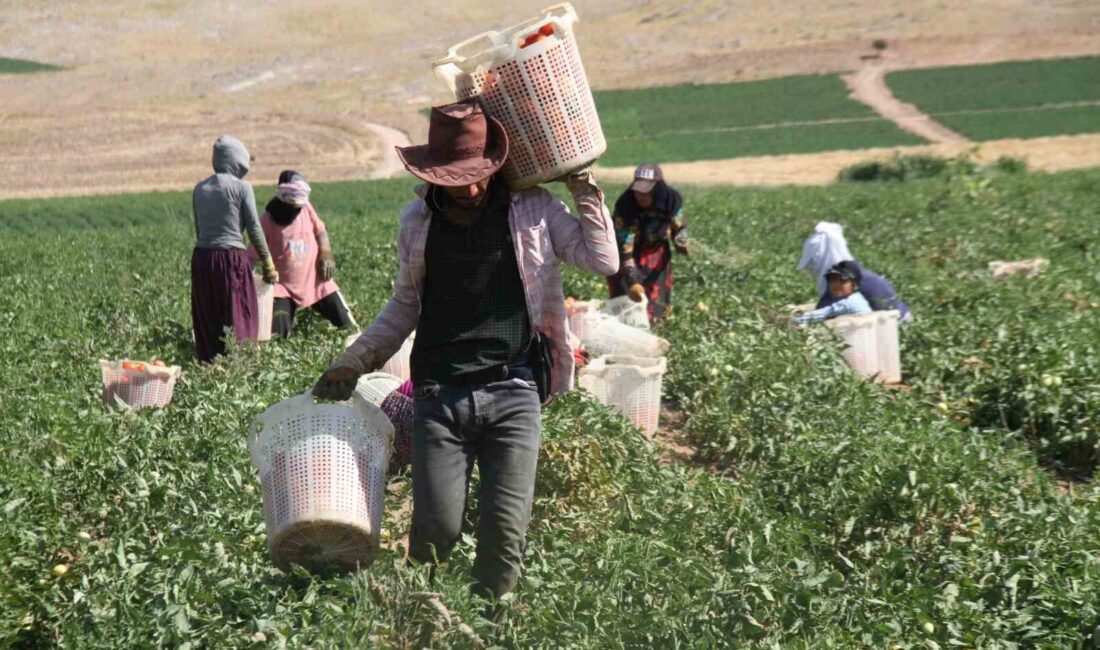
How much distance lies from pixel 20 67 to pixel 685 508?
64.7 metres

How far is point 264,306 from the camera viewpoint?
8.04 m

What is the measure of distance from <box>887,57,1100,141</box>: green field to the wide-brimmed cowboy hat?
4041cm

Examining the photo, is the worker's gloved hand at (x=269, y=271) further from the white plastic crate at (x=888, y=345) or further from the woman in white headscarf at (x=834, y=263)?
the white plastic crate at (x=888, y=345)

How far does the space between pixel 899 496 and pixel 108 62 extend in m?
65.7

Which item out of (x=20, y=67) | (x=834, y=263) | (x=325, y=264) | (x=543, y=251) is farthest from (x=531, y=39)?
(x=20, y=67)

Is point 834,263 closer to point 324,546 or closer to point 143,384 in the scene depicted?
point 143,384

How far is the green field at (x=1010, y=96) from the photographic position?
139 feet

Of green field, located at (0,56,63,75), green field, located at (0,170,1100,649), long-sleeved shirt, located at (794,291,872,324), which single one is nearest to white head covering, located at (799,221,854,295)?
long-sleeved shirt, located at (794,291,872,324)

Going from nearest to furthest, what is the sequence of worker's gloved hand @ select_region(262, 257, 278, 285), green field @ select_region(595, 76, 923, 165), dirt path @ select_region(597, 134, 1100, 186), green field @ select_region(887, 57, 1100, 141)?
worker's gloved hand @ select_region(262, 257, 278, 285) → dirt path @ select_region(597, 134, 1100, 186) → green field @ select_region(595, 76, 923, 165) → green field @ select_region(887, 57, 1100, 141)

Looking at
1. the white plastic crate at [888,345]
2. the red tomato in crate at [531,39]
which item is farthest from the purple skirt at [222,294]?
the red tomato in crate at [531,39]

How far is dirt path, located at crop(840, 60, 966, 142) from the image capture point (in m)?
43.6

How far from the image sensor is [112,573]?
3.96 meters

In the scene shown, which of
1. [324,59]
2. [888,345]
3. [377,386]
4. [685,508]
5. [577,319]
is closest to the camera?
[685,508]

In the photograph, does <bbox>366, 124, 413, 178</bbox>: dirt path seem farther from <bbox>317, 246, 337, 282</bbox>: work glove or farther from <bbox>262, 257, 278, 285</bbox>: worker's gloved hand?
<bbox>262, 257, 278, 285</bbox>: worker's gloved hand
